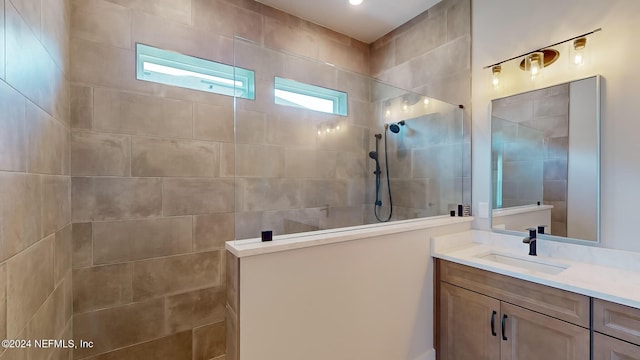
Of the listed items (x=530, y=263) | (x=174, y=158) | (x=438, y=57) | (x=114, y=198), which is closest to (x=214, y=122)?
(x=174, y=158)

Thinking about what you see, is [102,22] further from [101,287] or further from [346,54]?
[346,54]

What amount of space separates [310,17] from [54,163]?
8.11 ft

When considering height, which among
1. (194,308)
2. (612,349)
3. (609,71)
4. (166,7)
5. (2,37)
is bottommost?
(194,308)

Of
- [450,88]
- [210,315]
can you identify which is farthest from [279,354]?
[450,88]

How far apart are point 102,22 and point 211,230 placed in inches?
65.6

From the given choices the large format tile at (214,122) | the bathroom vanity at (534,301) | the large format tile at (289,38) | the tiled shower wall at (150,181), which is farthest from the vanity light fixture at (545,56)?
the large format tile at (214,122)

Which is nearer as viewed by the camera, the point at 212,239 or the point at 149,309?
the point at 149,309

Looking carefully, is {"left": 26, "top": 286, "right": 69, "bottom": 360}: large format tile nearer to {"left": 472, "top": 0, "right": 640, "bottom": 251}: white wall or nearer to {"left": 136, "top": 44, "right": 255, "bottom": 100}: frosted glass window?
{"left": 136, "top": 44, "right": 255, "bottom": 100}: frosted glass window

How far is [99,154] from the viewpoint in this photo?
5.85 feet

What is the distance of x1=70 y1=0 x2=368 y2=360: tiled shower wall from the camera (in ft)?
5.75

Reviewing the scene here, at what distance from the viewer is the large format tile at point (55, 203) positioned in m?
1.24

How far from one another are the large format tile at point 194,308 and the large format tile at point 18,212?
45.6 inches

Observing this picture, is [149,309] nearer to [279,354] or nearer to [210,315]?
[210,315]

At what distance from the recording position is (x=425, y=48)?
8.87 ft
